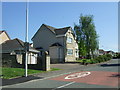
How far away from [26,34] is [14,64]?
→ 26.7ft

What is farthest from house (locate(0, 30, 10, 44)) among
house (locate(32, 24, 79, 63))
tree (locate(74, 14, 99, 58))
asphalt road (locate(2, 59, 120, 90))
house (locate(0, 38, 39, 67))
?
asphalt road (locate(2, 59, 120, 90))

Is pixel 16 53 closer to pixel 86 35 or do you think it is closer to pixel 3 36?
pixel 3 36

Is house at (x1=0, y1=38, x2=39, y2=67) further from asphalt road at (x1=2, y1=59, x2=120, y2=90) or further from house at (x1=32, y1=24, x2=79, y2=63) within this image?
asphalt road at (x1=2, y1=59, x2=120, y2=90)

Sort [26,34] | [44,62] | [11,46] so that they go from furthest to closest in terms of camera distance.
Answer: [11,46], [44,62], [26,34]

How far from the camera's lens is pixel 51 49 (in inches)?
1490

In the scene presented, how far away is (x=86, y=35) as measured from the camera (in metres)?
44.8

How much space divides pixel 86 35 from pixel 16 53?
22381 mm

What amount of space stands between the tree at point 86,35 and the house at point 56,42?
4.57 meters

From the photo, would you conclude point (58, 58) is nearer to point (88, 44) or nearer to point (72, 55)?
point (72, 55)

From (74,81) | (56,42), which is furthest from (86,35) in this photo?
(74,81)

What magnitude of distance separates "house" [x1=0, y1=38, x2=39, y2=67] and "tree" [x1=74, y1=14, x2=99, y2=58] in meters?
17.1

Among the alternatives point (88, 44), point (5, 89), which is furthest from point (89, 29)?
point (5, 89)

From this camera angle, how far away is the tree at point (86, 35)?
44312mm

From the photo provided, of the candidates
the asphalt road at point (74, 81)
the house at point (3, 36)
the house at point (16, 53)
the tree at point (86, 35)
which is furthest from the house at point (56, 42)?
the asphalt road at point (74, 81)
